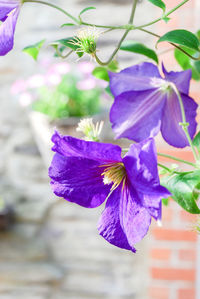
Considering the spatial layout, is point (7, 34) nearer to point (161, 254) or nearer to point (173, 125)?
point (173, 125)

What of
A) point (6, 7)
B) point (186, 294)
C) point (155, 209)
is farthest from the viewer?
point (186, 294)

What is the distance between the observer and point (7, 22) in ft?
1.39

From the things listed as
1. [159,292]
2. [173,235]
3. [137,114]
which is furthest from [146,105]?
[159,292]

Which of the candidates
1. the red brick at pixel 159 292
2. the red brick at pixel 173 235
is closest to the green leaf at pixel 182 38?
the red brick at pixel 173 235

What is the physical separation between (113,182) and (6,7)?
7.6 inches

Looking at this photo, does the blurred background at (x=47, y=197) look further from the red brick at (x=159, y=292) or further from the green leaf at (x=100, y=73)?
the green leaf at (x=100, y=73)

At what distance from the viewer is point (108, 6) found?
216 centimetres

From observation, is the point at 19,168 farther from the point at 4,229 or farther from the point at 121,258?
the point at 121,258

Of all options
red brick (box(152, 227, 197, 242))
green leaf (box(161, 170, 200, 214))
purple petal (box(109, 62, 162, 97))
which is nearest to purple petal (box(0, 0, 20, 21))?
purple petal (box(109, 62, 162, 97))

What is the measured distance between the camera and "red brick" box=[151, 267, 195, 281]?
5.56 ft

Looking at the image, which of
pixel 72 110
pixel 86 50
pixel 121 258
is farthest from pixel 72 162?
pixel 121 258

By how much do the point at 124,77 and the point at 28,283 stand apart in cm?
189

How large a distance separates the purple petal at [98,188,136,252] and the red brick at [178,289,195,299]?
1.38 metres

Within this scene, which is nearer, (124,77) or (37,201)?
(124,77)
